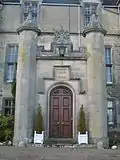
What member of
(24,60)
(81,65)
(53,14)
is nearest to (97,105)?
(81,65)

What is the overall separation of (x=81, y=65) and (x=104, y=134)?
3.59 m

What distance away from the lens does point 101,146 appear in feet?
41.0

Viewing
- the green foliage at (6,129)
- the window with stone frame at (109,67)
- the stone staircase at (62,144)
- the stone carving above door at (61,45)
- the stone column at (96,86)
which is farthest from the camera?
the window with stone frame at (109,67)

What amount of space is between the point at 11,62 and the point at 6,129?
5.62m

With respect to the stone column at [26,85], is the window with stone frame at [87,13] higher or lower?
higher

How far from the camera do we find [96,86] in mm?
13562

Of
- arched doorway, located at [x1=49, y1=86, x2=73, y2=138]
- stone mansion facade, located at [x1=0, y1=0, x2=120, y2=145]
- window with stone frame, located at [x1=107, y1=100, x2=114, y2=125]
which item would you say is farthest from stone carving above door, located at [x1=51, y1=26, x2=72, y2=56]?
window with stone frame, located at [x1=107, y1=100, x2=114, y2=125]

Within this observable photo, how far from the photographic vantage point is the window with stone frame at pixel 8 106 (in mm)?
18797

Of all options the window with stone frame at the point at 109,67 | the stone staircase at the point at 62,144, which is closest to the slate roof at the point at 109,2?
the window with stone frame at the point at 109,67

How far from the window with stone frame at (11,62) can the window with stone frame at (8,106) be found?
142 cm

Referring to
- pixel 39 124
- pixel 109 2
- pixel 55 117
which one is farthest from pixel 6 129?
pixel 109 2

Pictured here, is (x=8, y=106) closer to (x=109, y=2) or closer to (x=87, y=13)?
(x=87, y=13)

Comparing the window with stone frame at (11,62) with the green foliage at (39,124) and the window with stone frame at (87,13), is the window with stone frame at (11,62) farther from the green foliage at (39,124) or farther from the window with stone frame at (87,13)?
the green foliage at (39,124)

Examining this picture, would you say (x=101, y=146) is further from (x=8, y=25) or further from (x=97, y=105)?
(x=8, y=25)
